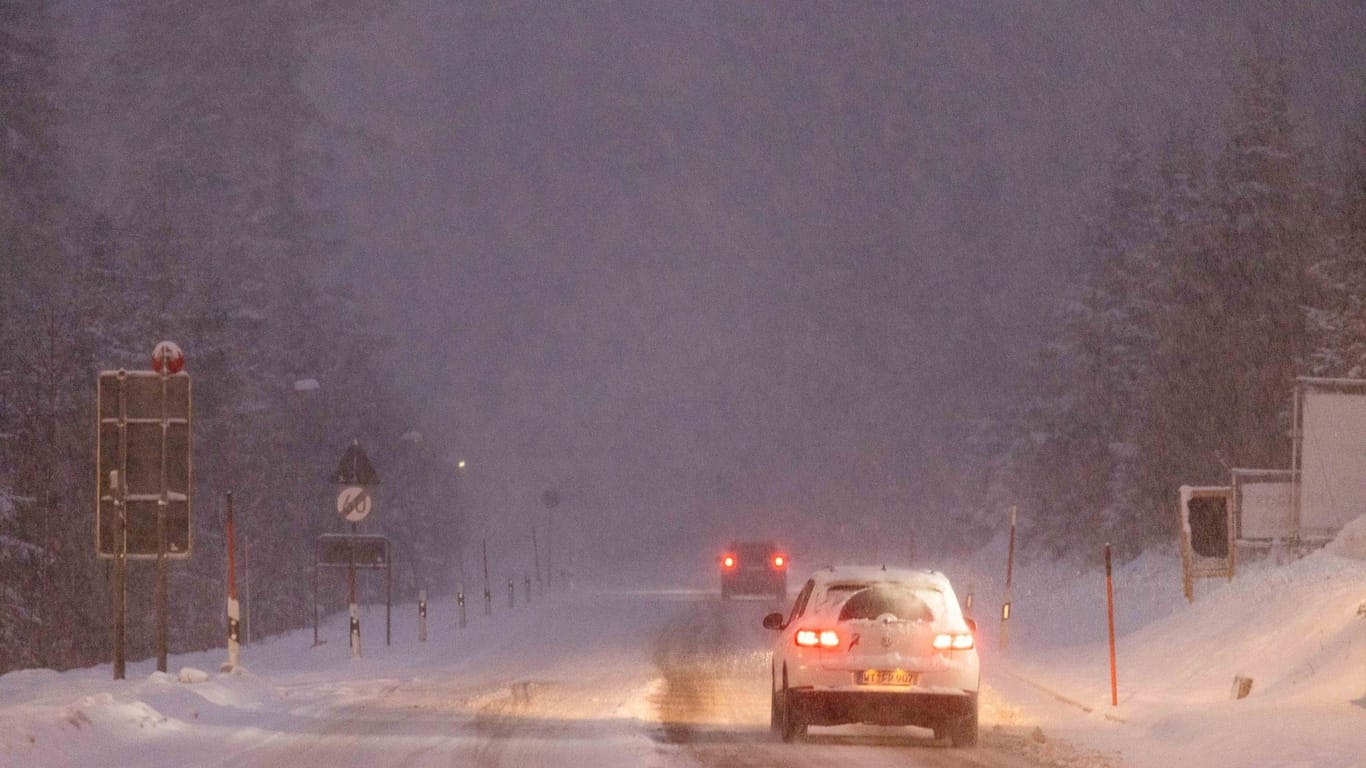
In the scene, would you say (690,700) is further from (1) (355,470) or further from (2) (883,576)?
(1) (355,470)

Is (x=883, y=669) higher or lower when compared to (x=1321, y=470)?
lower

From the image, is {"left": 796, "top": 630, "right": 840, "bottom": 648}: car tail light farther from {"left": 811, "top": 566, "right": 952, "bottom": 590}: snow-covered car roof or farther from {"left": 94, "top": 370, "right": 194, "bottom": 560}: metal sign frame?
{"left": 94, "top": 370, "right": 194, "bottom": 560}: metal sign frame

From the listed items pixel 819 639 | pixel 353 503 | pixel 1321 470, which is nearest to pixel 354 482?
pixel 353 503

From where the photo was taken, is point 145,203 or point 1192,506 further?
point 145,203

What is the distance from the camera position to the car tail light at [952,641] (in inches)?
635

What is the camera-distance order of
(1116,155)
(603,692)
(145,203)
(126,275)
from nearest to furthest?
(603,692) < (126,275) < (1116,155) < (145,203)

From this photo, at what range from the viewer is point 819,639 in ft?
53.2

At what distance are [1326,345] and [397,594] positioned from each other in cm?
5245

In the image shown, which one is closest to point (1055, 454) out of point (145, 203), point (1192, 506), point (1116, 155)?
point (1116, 155)

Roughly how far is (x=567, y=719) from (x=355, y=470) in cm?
1300

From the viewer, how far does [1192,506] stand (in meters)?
31.1

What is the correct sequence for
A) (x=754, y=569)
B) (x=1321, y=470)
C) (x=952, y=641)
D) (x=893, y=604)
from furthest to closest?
(x=754, y=569) → (x=1321, y=470) → (x=893, y=604) → (x=952, y=641)

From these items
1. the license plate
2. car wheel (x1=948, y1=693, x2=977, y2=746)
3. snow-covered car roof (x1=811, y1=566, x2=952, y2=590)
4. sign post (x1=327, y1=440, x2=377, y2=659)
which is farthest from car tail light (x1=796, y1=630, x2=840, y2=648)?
sign post (x1=327, y1=440, x2=377, y2=659)

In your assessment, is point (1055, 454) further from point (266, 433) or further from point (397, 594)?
point (397, 594)
